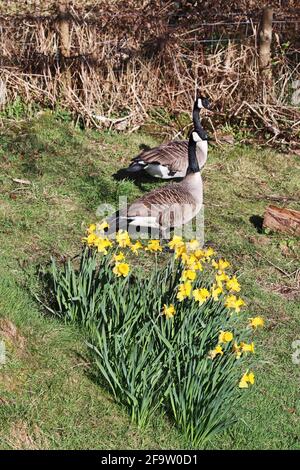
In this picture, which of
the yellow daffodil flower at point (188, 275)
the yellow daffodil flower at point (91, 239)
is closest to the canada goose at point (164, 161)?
the yellow daffodil flower at point (91, 239)

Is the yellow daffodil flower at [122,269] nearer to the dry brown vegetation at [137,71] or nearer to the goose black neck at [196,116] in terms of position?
the goose black neck at [196,116]

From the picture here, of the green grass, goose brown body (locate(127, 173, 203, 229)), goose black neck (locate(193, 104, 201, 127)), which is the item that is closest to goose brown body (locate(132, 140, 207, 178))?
the green grass

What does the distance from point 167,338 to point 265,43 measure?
7194 millimetres

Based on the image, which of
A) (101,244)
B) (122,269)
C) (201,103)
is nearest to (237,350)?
(122,269)

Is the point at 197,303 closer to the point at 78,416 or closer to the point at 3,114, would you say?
the point at 78,416

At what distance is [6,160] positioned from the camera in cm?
957

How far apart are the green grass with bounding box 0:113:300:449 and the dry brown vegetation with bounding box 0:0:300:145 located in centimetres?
46

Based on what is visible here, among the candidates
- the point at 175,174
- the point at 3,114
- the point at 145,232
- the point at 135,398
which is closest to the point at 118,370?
the point at 135,398

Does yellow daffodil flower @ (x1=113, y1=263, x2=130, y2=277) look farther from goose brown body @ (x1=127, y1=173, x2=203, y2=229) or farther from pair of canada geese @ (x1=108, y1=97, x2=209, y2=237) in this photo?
goose brown body @ (x1=127, y1=173, x2=203, y2=229)

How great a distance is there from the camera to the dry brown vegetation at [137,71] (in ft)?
36.1

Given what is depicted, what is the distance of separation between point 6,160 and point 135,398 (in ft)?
18.0

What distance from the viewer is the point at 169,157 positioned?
374 inches

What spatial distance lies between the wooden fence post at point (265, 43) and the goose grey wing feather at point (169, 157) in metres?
2.37

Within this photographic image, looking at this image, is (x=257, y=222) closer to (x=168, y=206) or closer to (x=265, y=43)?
(x=168, y=206)
